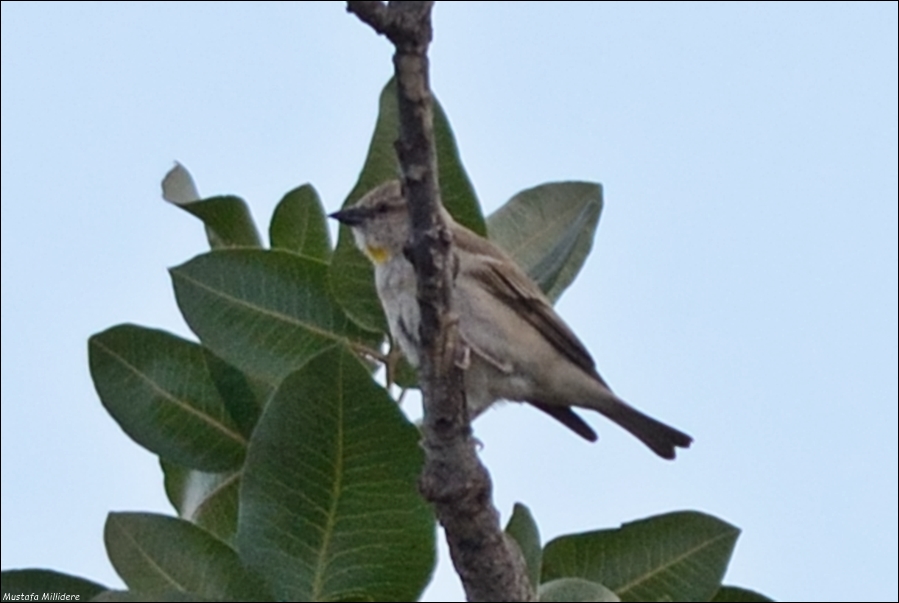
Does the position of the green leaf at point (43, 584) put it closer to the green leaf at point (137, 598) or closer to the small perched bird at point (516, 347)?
the green leaf at point (137, 598)

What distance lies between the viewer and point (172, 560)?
133 inches

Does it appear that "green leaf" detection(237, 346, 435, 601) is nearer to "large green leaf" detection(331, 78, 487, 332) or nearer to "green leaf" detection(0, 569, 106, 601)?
"green leaf" detection(0, 569, 106, 601)

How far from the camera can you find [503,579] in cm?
353

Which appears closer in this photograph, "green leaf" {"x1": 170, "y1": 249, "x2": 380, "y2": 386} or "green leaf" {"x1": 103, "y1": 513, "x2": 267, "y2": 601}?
"green leaf" {"x1": 103, "y1": 513, "x2": 267, "y2": 601}

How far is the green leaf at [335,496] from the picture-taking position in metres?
3.37


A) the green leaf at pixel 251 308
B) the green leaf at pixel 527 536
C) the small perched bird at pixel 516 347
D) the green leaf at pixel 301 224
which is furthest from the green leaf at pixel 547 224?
the green leaf at pixel 527 536

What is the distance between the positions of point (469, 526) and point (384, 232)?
6.92ft

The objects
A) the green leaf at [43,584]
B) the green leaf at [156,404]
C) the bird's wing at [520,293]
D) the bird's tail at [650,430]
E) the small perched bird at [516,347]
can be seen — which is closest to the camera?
the green leaf at [43,584]

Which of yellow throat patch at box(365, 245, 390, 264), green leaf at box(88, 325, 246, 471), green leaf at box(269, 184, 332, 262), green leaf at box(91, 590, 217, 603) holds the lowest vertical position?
green leaf at box(91, 590, 217, 603)

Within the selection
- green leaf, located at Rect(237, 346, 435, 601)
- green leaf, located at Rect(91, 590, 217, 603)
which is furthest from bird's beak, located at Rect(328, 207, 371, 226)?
green leaf, located at Rect(91, 590, 217, 603)

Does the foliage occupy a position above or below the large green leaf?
below

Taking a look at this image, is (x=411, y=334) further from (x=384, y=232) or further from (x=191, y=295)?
(x=384, y=232)

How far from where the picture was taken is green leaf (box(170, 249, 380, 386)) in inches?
172

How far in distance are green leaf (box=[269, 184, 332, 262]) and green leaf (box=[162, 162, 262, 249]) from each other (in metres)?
0.12
